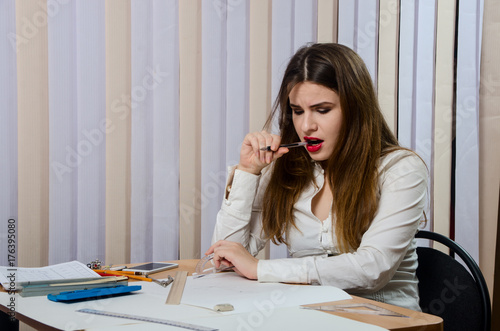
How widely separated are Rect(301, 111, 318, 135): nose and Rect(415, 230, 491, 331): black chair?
0.42m

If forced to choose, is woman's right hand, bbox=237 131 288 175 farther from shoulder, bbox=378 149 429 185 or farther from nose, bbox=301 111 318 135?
shoulder, bbox=378 149 429 185

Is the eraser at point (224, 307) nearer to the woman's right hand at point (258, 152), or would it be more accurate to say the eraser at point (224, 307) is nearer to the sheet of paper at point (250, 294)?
the sheet of paper at point (250, 294)

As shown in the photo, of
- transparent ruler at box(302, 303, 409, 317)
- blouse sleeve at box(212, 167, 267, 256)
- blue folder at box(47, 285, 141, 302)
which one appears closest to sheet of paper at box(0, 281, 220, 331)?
blue folder at box(47, 285, 141, 302)

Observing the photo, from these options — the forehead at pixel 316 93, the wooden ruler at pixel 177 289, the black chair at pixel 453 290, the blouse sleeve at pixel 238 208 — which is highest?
the forehead at pixel 316 93

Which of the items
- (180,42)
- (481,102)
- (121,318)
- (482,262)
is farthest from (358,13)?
(121,318)

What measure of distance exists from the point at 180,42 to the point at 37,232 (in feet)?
2.73

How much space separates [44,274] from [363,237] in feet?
2.29

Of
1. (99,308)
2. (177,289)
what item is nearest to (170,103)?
(177,289)

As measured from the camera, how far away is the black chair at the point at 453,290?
1.10 m

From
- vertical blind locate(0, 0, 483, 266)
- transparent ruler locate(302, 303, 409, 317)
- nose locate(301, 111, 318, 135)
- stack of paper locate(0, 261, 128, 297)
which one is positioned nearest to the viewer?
transparent ruler locate(302, 303, 409, 317)

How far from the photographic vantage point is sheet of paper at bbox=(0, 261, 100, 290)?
38.4 inches

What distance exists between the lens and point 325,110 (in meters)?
1.30

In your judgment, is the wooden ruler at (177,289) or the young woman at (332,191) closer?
the wooden ruler at (177,289)

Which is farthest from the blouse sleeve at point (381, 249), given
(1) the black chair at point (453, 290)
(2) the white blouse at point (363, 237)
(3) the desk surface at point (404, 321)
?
(3) the desk surface at point (404, 321)
